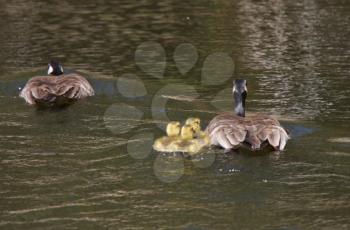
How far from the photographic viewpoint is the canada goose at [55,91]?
1384 cm

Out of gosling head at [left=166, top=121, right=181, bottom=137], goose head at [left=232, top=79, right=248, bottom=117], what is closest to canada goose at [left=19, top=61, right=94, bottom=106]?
goose head at [left=232, top=79, right=248, bottom=117]

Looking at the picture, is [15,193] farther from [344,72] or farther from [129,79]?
[344,72]

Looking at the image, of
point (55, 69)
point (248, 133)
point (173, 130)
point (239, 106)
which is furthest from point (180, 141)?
point (55, 69)

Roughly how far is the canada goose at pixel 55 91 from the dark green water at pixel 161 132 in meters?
0.19

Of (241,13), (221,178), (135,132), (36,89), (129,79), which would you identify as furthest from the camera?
(241,13)

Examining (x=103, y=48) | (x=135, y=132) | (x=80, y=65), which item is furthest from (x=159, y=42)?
(x=135, y=132)

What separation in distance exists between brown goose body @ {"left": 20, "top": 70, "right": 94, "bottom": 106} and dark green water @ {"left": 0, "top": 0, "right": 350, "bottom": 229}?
20 centimetres

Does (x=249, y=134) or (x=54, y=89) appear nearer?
(x=249, y=134)

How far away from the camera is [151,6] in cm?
2983

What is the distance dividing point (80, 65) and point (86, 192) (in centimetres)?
913

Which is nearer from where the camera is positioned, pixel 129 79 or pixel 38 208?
pixel 38 208

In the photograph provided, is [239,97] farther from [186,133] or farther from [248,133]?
[186,133]

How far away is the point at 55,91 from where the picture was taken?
13.9 meters

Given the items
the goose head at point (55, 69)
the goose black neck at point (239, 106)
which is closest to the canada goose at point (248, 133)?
the goose black neck at point (239, 106)
